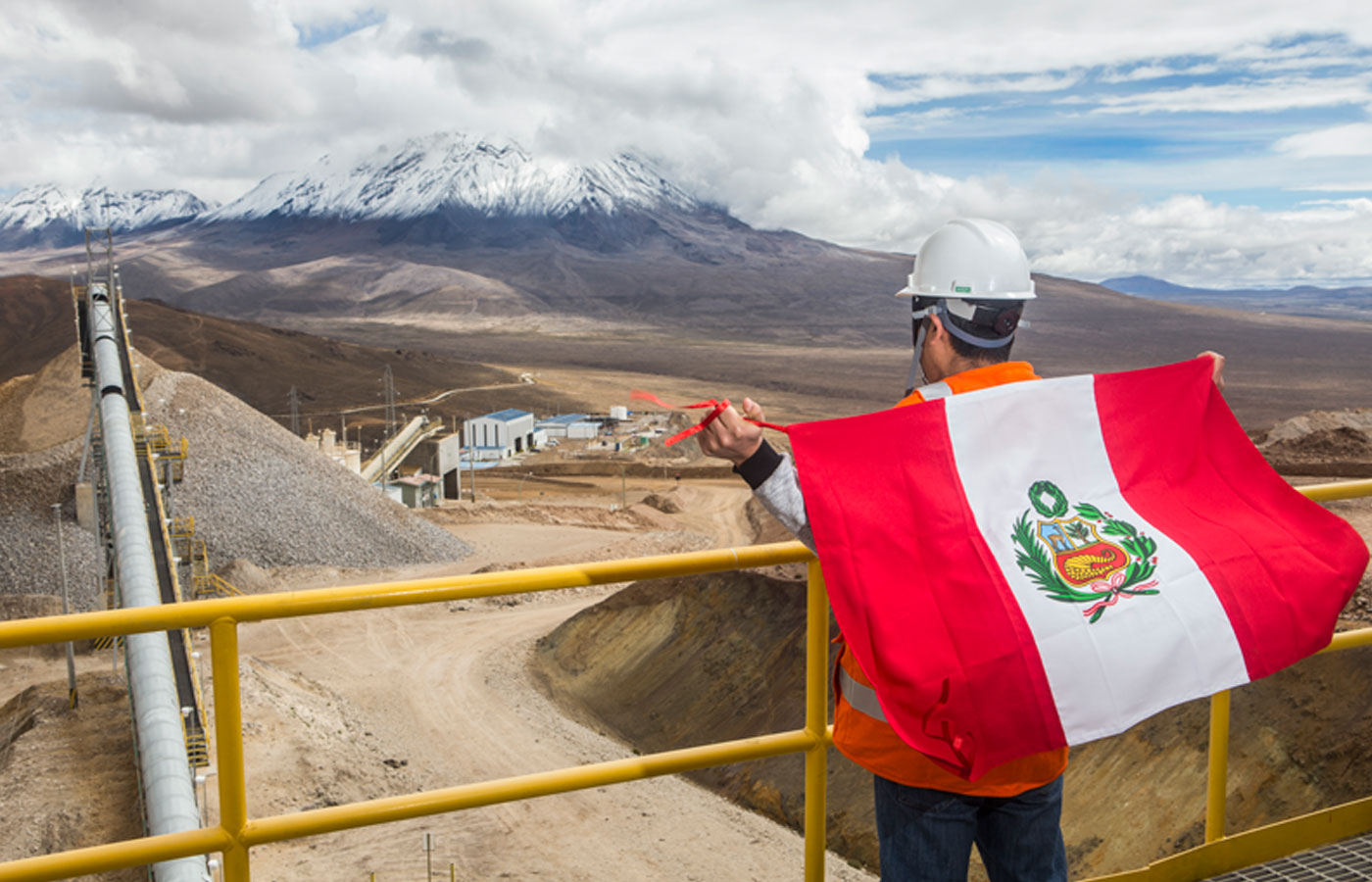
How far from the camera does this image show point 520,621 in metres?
24.8

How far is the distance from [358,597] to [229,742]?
51cm

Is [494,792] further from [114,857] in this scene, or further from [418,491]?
[418,491]

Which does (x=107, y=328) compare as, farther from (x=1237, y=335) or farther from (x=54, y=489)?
(x=1237, y=335)

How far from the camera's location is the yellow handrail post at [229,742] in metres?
2.78

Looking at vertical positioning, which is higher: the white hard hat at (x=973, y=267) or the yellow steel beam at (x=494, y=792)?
the white hard hat at (x=973, y=267)

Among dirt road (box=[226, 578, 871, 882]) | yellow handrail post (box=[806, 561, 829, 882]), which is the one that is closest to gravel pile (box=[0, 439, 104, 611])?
dirt road (box=[226, 578, 871, 882])

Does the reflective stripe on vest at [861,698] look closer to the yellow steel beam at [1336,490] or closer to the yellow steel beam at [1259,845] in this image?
the yellow steel beam at [1259,845]

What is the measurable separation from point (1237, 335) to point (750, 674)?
619 ft

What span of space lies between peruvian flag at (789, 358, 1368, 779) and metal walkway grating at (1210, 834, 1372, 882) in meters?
1.60

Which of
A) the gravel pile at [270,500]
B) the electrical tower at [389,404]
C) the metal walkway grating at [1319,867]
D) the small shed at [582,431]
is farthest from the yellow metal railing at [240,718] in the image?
the small shed at [582,431]

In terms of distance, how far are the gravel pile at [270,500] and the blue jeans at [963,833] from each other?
31.5 m

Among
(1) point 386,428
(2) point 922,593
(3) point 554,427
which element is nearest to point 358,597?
(2) point 922,593

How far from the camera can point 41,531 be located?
29.7m

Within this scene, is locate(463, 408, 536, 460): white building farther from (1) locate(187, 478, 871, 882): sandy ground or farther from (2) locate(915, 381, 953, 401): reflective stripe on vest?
(2) locate(915, 381, 953, 401): reflective stripe on vest
